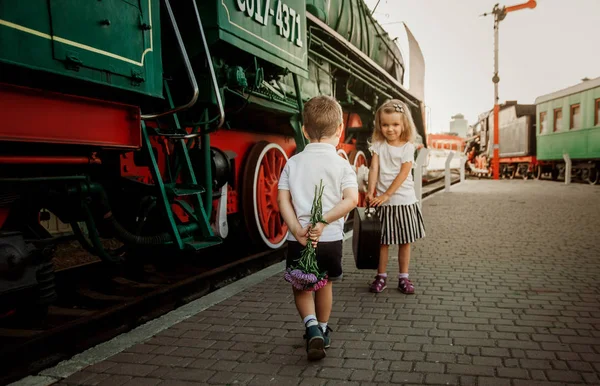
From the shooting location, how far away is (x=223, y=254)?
18.6ft

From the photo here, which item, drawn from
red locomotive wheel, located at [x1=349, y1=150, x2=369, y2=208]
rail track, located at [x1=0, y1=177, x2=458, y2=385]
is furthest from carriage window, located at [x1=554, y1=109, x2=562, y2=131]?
rail track, located at [x1=0, y1=177, x2=458, y2=385]

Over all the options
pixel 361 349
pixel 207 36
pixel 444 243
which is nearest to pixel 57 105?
pixel 207 36

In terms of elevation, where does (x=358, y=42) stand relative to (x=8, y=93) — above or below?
above

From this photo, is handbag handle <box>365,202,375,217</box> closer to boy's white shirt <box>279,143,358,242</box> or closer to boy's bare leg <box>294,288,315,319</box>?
boy's white shirt <box>279,143,358,242</box>

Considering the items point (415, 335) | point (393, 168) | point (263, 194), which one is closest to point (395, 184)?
point (393, 168)

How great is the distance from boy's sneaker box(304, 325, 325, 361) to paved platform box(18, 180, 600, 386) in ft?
0.15

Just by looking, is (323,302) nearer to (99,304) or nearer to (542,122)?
(99,304)

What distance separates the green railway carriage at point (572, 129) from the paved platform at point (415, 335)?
14503 mm

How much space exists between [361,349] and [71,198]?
1.94m

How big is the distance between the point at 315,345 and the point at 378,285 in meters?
1.46

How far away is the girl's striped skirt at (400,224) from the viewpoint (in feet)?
12.1

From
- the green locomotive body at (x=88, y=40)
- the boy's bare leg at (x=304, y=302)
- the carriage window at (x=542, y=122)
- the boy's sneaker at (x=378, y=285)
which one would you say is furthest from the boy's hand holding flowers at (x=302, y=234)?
the carriage window at (x=542, y=122)

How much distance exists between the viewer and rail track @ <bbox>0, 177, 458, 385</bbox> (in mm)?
2602

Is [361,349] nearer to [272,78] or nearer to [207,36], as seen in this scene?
[207,36]
